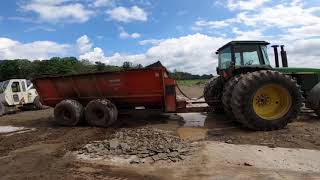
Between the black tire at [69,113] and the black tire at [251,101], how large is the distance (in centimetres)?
458

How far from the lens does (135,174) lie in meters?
6.92

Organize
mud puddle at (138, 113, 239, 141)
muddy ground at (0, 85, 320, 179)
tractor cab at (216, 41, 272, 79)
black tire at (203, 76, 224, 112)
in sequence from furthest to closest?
black tire at (203, 76, 224, 112), tractor cab at (216, 41, 272, 79), mud puddle at (138, 113, 239, 141), muddy ground at (0, 85, 320, 179)

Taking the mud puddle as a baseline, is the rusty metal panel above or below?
above

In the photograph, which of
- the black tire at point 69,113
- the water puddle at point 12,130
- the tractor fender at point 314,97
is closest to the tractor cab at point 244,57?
the tractor fender at point 314,97

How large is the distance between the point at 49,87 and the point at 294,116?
24.1 ft

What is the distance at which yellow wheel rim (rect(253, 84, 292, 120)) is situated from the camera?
36.1 feet

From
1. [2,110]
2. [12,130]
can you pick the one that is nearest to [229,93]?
[12,130]

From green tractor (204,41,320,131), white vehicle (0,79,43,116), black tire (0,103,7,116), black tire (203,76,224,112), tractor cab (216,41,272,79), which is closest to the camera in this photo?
green tractor (204,41,320,131)

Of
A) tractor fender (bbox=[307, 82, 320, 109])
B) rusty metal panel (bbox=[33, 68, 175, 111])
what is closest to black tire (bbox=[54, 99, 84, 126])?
rusty metal panel (bbox=[33, 68, 175, 111])

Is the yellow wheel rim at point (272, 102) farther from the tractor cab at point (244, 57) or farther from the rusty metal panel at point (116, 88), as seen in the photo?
the rusty metal panel at point (116, 88)

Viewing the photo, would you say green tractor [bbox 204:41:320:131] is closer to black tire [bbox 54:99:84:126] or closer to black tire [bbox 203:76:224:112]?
black tire [bbox 203:76:224:112]

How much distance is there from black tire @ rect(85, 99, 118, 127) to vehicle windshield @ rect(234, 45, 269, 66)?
3.76 metres

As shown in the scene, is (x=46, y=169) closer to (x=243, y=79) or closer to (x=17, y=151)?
(x=17, y=151)

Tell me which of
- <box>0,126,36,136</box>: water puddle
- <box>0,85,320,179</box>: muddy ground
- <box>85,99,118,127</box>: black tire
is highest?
<box>85,99,118,127</box>: black tire
